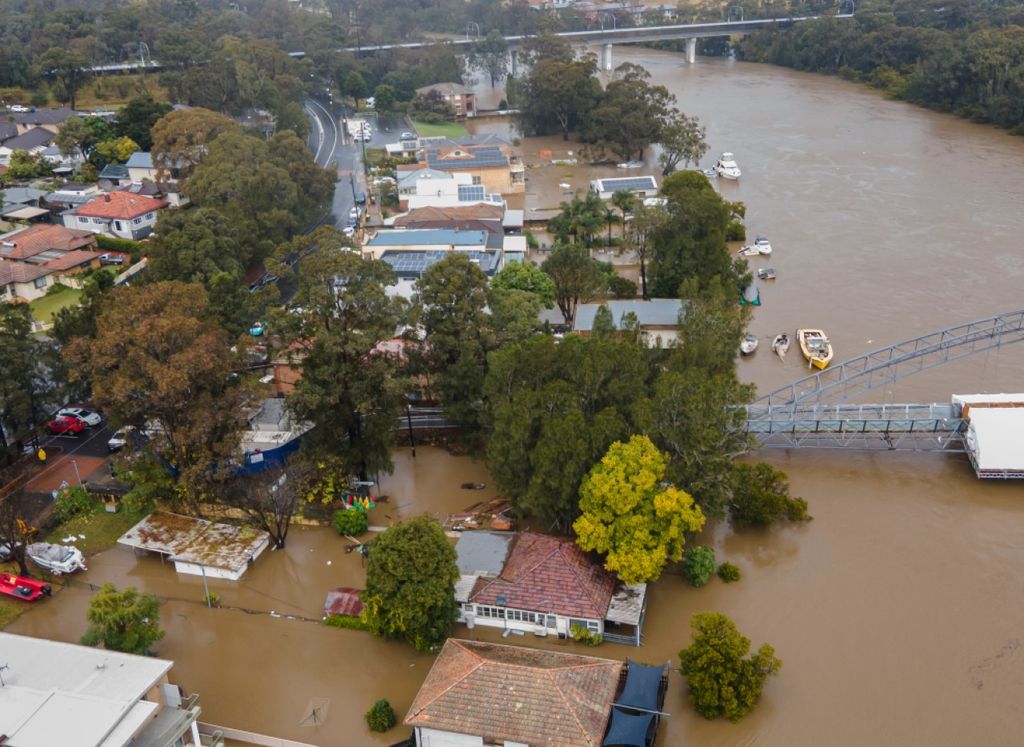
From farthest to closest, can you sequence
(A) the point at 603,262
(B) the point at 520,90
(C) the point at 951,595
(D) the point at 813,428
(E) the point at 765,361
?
(B) the point at 520,90 < (A) the point at 603,262 < (E) the point at 765,361 < (D) the point at 813,428 < (C) the point at 951,595

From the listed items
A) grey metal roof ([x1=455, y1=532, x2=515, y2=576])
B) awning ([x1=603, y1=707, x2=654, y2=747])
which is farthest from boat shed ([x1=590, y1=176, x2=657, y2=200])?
awning ([x1=603, y1=707, x2=654, y2=747])

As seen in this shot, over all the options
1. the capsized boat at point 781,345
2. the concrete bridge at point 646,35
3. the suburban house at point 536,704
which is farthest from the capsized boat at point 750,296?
the concrete bridge at point 646,35

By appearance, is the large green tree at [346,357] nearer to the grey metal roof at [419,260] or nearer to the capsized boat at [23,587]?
the capsized boat at [23,587]

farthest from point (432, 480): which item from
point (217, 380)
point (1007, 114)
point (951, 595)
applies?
point (1007, 114)

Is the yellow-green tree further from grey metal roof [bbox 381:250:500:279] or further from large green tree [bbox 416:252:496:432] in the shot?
grey metal roof [bbox 381:250:500:279]

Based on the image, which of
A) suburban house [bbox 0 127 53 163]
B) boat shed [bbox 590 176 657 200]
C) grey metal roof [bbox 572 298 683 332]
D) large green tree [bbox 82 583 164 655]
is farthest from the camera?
suburban house [bbox 0 127 53 163]

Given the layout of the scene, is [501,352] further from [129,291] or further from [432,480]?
[129,291]
